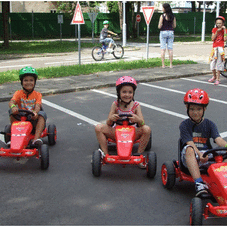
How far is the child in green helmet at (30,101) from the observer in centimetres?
511

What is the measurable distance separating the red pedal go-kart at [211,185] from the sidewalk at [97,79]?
5572mm

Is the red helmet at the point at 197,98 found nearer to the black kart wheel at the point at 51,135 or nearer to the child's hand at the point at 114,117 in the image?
the child's hand at the point at 114,117

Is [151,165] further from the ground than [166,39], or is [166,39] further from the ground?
[166,39]

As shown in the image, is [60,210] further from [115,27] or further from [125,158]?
[115,27]

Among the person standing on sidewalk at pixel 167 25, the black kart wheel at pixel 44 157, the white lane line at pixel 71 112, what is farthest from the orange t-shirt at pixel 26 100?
the person standing on sidewalk at pixel 167 25

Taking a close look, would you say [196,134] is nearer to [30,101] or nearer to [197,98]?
[197,98]

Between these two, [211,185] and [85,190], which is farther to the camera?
[85,190]

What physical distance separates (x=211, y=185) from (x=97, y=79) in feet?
25.2

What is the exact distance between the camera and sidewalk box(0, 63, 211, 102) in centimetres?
937

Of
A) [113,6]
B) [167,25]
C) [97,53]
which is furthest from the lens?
[113,6]

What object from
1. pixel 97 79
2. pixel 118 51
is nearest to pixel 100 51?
pixel 118 51

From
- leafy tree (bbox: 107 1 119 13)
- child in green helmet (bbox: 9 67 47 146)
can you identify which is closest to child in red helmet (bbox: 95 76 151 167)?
child in green helmet (bbox: 9 67 47 146)

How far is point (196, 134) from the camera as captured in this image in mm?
4035

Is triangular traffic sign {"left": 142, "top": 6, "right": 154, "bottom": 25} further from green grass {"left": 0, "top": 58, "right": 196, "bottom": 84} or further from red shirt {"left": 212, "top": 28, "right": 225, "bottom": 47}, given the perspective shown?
red shirt {"left": 212, "top": 28, "right": 225, "bottom": 47}
